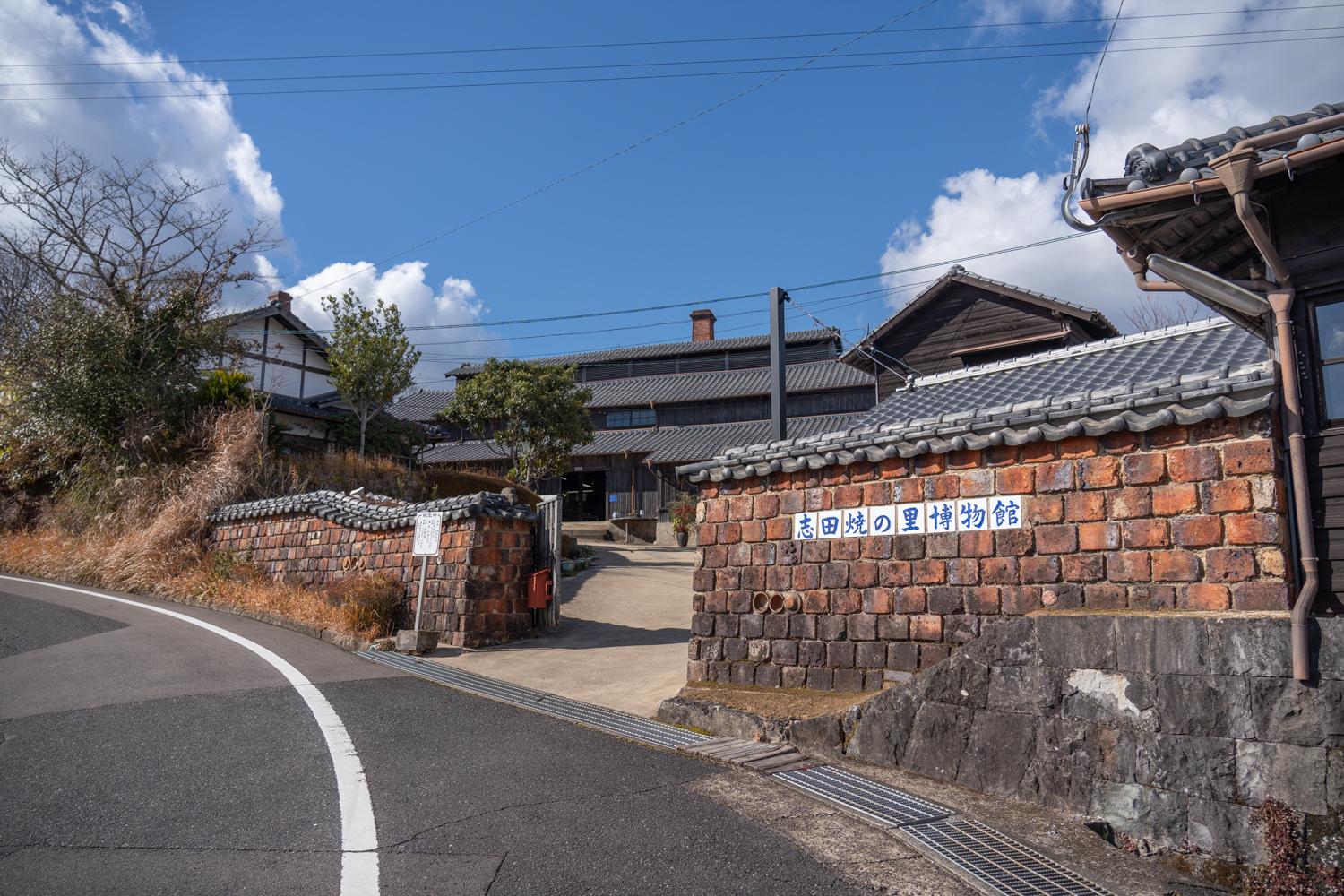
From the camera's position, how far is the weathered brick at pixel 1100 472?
5.84 meters

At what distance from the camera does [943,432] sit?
6.76m

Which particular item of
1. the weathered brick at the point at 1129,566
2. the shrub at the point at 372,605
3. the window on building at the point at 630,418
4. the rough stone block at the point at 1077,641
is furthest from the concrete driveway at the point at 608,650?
the window on building at the point at 630,418

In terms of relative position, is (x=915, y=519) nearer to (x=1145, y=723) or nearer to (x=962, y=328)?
(x=1145, y=723)

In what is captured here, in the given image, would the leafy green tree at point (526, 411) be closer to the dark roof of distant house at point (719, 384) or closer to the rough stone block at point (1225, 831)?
the dark roof of distant house at point (719, 384)

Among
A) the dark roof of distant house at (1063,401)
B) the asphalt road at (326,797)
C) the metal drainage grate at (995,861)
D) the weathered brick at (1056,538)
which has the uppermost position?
the dark roof of distant house at (1063,401)

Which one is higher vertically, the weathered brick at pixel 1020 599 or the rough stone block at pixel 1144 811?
the weathered brick at pixel 1020 599

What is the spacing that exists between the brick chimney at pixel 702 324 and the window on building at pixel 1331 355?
110 feet

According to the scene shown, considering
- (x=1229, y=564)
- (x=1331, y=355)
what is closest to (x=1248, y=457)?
(x=1229, y=564)

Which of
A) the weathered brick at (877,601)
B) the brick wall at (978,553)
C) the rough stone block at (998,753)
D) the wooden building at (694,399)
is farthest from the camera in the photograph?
the wooden building at (694,399)

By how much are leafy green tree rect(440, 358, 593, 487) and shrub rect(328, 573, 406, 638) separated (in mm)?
Answer: 11501

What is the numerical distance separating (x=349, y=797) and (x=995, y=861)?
3633mm

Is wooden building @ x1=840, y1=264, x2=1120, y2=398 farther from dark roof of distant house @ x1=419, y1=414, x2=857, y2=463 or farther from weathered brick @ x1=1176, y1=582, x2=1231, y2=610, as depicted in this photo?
weathered brick @ x1=1176, y1=582, x2=1231, y2=610

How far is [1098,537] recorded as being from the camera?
5.88m

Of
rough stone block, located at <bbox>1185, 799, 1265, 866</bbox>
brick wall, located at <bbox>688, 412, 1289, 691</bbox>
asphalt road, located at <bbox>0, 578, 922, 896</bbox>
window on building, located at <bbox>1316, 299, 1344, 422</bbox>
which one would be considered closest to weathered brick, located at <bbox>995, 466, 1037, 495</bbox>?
brick wall, located at <bbox>688, 412, 1289, 691</bbox>
